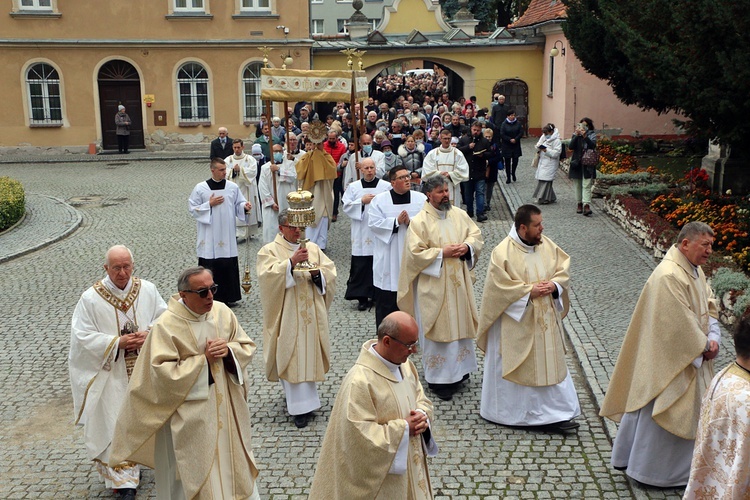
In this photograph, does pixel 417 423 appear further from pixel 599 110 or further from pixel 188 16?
pixel 188 16

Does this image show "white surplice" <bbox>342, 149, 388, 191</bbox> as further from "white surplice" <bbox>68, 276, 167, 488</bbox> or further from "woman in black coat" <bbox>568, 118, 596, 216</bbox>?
"white surplice" <bbox>68, 276, 167, 488</bbox>

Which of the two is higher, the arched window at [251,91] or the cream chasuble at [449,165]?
the arched window at [251,91]

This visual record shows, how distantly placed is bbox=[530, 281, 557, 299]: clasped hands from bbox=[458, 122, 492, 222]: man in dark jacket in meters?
9.27

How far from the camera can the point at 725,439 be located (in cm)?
473

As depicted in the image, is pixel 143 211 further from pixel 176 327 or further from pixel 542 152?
pixel 176 327

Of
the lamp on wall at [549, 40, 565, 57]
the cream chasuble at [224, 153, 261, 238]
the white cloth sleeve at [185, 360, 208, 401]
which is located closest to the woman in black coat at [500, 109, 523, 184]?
the cream chasuble at [224, 153, 261, 238]

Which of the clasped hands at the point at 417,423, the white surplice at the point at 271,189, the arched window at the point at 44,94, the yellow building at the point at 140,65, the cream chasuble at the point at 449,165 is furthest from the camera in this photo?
the arched window at the point at 44,94

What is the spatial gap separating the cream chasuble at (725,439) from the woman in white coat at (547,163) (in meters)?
13.4

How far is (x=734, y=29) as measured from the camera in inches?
450

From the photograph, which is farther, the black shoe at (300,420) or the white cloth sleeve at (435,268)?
the white cloth sleeve at (435,268)

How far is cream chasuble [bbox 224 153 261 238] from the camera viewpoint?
50.6 feet

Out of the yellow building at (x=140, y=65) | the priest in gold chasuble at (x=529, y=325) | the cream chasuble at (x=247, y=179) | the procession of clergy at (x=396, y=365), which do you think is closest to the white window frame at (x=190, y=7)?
the yellow building at (x=140, y=65)

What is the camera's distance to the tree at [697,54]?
37.1 ft

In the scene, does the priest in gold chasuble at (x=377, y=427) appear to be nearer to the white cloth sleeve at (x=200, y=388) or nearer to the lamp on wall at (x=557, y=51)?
the white cloth sleeve at (x=200, y=388)
